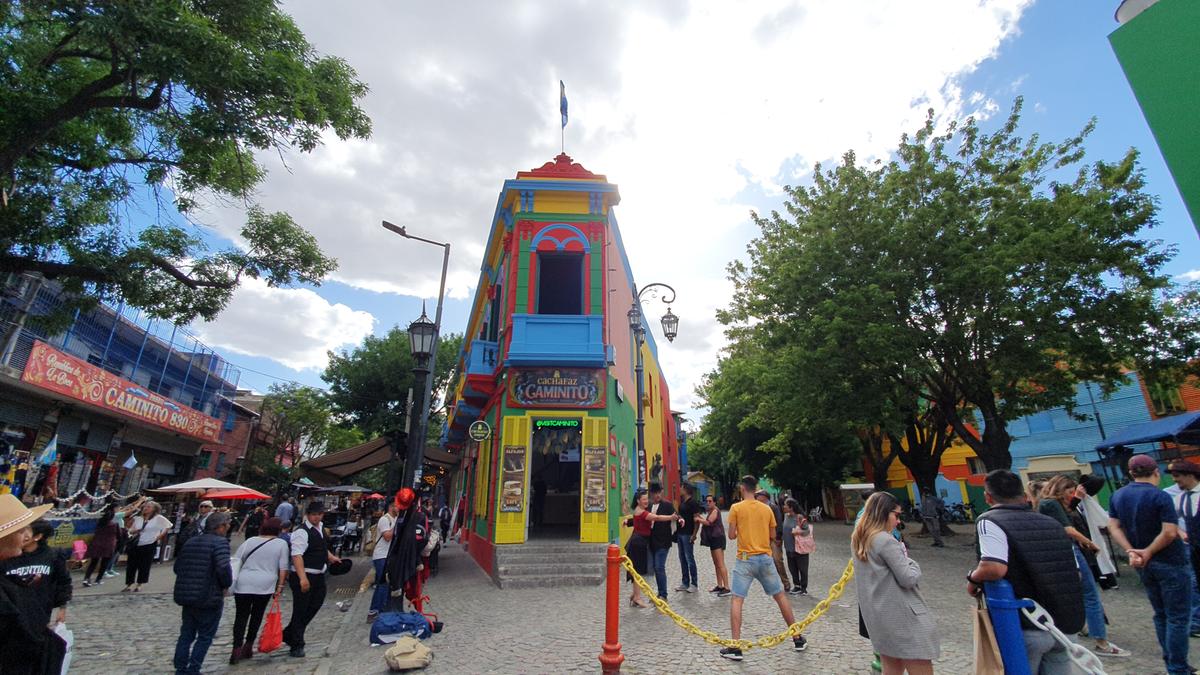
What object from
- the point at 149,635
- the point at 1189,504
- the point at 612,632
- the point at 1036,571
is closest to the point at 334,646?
the point at 149,635

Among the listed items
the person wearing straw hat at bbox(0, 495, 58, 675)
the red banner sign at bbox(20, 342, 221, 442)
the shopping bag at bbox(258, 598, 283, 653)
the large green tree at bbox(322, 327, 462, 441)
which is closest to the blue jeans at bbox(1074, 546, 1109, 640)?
the person wearing straw hat at bbox(0, 495, 58, 675)

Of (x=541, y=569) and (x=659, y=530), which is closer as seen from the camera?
(x=659, y=530)

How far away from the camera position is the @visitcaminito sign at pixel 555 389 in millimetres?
11789

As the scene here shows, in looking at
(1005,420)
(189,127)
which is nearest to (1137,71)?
(1005,420)

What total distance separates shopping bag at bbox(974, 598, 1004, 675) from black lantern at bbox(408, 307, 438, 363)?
8.37 meters

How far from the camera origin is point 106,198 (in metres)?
8.65

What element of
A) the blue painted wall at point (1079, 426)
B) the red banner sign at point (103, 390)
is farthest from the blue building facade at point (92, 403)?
the blue painted wall at point (1079, 426)

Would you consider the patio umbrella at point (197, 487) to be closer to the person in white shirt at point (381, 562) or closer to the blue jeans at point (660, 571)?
the person in white shirt at point (381, 562)

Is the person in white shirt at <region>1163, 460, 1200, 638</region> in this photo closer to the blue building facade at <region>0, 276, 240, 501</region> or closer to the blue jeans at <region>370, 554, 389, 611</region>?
the blue jeans at <region>370, 554, 389, 611</region>

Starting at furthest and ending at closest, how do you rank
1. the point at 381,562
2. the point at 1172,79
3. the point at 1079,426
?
the point at 1079,426 < the point at 381,562 < the point at 1172,79

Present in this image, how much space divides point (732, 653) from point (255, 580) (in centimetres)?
514

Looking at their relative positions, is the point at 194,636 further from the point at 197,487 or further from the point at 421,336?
the point at 197,487

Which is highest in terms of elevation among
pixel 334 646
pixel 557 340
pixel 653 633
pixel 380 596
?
pixel 557 340

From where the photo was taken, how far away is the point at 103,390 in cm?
1609
